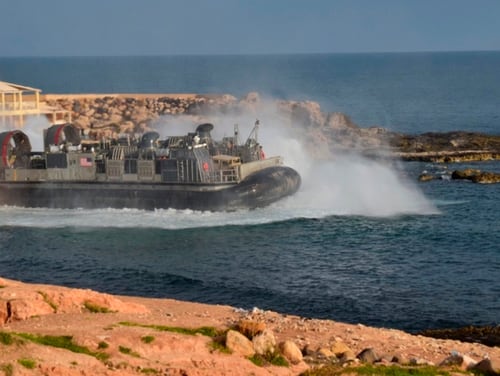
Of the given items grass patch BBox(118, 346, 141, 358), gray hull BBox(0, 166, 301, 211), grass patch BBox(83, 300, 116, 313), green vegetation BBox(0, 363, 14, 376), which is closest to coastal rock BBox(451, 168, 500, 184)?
gray hull BBox(0, 166, 301, 211)

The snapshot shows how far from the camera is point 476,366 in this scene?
62.1 feet

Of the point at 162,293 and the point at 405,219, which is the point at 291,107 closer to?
the point at 405,219

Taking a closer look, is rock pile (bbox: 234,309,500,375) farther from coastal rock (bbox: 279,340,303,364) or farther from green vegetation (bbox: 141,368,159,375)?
green vegetation (bbox: 141,368,159,375)

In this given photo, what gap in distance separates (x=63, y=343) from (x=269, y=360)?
167 inches

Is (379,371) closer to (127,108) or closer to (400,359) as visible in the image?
(400,359)

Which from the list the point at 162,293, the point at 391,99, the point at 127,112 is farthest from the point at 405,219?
the point at 391,99

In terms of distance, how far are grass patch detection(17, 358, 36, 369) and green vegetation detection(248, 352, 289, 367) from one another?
462 centimetres

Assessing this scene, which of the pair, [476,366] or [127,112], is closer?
[476,366]

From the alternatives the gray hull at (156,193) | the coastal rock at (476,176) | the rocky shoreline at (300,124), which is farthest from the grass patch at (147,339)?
the rocky shoreline at (300,124)

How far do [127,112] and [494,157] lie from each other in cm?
3041

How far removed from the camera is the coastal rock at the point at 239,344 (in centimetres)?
1945

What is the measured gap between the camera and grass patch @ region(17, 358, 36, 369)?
55.0 feet

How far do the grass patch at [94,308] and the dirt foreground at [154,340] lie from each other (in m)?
0.03

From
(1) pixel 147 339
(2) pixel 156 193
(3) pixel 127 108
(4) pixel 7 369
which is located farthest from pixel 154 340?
(3) pixel 127 108
